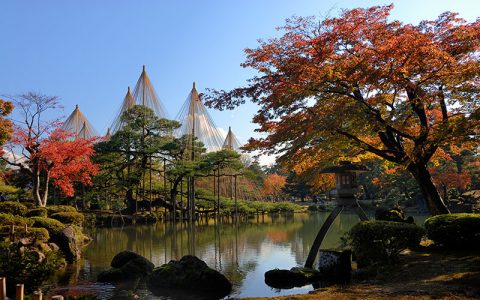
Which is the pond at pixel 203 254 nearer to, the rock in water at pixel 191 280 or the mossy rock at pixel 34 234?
the rock in water at pixel 191 280

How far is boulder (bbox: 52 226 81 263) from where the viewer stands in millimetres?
11953

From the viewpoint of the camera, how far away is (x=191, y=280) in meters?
8.65

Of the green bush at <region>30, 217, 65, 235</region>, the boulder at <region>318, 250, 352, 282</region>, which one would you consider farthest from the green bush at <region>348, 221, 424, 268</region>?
the green bush at <region>30, 217, 65, 235</region>

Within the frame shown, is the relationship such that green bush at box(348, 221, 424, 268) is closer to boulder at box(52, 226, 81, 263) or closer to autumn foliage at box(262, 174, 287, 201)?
boulder at box(52, 226, 81, 263)

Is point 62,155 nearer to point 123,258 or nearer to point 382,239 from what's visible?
point 123,258

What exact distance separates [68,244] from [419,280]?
32.6 ft

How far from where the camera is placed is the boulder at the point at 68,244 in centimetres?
1195

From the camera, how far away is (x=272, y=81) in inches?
405

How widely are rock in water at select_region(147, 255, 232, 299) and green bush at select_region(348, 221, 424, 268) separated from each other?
302cm

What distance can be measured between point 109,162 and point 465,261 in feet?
81.3

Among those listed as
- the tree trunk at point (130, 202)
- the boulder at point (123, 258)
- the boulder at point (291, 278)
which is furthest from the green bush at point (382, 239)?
the tree trunk at point (130, 202)

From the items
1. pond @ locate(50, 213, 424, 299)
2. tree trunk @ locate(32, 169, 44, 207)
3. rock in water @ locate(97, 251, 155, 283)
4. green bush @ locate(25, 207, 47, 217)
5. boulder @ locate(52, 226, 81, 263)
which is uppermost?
tree trunk @ locate(32, 169, 44, 207)

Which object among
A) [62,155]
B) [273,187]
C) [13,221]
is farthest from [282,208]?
[13,221]

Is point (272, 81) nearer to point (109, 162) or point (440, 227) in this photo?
point (440, 227)
